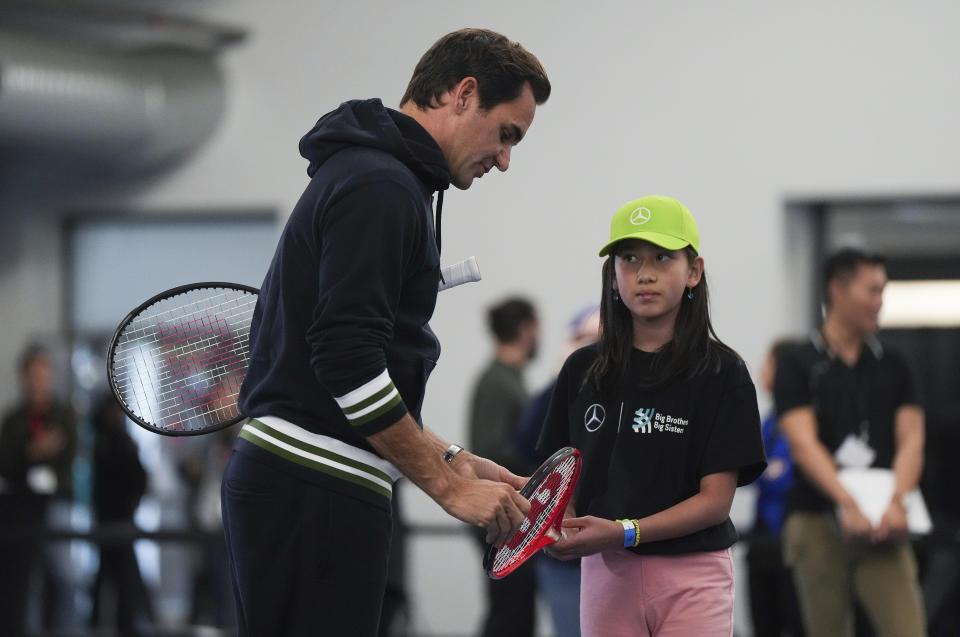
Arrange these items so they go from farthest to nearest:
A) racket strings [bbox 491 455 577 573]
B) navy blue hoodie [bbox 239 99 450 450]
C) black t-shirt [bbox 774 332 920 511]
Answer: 1. black t-shirt [bbox 774 332 920 511]
2. racket strings [bbox 491 455 577 573]
3. navy blue hoodie [bbox 239 99 450 450]

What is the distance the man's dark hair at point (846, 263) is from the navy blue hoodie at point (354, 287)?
81.4 inches

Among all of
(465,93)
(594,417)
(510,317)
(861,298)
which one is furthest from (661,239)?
(510,317)

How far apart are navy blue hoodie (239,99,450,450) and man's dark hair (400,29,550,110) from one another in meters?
0.09

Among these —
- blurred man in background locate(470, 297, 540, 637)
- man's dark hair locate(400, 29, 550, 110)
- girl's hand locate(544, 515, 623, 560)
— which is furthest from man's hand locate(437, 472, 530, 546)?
blurred man in background locate(470, 297, 540, 637)

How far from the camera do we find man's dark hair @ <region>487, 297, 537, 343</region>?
5.23 metres

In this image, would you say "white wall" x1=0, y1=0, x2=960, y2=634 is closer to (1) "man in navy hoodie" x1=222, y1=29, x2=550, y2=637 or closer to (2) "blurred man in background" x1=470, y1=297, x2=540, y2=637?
(2) "blurred man in background" x1=470, y1=297, x2=540, y2=637

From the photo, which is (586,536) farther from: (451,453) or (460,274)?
(460,274)

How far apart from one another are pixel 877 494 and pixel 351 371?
233cm

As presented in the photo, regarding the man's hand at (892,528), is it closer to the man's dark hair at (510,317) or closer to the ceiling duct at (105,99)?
the man's dark hair at (510,317)

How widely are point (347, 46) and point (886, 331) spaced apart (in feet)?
10.8

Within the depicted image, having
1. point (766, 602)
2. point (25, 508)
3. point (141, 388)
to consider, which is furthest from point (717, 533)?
point (25, 508)

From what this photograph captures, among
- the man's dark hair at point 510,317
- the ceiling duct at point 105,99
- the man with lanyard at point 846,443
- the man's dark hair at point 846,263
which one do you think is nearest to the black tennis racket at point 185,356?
the man with lanyard at point 846,443

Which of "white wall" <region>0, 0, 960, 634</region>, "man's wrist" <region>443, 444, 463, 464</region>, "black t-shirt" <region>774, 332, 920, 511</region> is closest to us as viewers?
"man's wrist" <region>443, 444, 463, 464</region>

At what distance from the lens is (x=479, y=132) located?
2201 millimetres
